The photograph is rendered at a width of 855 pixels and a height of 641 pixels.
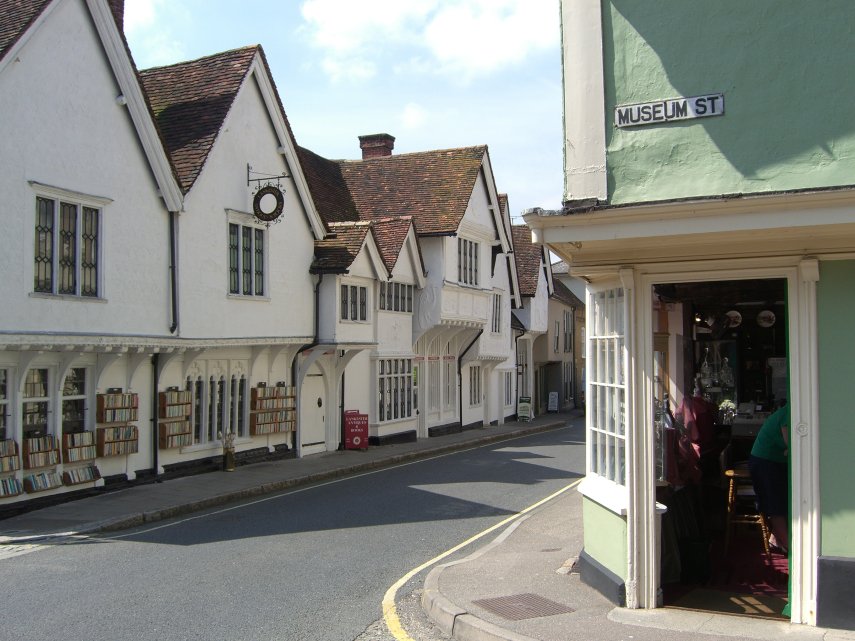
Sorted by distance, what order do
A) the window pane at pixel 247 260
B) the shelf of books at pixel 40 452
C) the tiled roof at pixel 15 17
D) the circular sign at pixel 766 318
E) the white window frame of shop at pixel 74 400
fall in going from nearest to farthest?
the circular sign at pixel 766 318, the tiled roof at pixel 15 17, the shelf of books at pixel 40 452, the white window frame of shop at pixel 74 400, the window pane at pixel 247 260

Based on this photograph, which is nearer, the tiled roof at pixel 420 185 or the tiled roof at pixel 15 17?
the tiled roof at pixel 15 17

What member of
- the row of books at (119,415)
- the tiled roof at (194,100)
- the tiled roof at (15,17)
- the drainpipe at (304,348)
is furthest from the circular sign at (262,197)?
the tiled roof at (15,17)

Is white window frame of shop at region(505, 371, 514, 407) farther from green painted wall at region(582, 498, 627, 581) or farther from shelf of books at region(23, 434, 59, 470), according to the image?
green painted wall at region(582, 498, 627, 581)

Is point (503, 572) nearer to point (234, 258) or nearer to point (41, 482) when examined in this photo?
point (41, 482)

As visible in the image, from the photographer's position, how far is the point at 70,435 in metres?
14.9

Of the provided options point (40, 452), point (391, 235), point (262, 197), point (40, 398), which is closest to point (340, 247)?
point (262, 197)

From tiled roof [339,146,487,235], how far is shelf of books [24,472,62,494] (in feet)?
50.9

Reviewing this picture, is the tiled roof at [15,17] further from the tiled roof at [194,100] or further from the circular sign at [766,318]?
the circular sign at [766,318]

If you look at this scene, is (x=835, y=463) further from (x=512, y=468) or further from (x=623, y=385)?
(x=512, y=468)

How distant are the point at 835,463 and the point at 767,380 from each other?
746 cm

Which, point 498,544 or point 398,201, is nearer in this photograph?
point 498,544

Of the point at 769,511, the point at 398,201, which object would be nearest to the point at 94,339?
the point at 769,511

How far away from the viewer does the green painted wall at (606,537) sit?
7.57 metres

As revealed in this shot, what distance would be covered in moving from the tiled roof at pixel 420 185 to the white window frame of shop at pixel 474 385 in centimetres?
727
